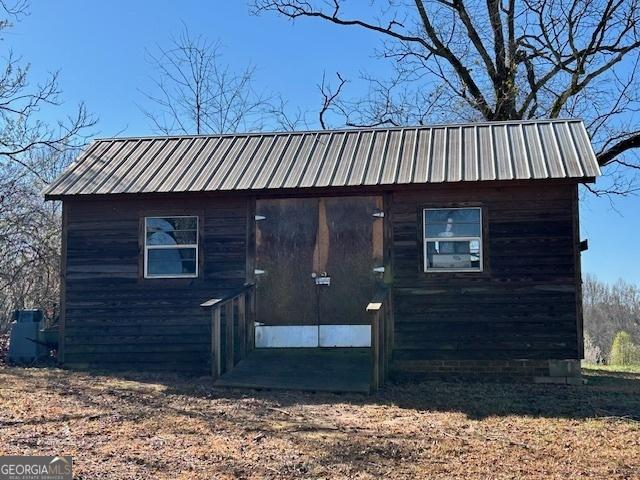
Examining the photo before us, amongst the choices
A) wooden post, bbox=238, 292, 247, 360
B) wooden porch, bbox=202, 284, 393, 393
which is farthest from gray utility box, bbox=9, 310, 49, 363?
wooden post, bbox=238, 292, 247, 360

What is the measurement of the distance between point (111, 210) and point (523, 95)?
14.0 metres

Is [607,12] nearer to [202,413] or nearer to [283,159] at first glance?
[283,159]

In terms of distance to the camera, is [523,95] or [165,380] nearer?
[165,380]

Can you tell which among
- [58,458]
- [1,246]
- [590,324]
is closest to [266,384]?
[58,458]

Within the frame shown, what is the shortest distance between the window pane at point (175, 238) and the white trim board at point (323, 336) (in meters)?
1.97

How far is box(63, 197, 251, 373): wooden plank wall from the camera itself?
1044cm

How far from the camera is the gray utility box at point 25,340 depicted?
11.1 metres

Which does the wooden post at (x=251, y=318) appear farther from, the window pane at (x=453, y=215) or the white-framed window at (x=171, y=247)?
the window pane at (x=453, y=215)

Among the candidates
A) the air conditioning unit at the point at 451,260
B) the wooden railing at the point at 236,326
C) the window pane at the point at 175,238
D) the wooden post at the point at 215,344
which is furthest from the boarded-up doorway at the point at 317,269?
the wooden post at the point at 215,344

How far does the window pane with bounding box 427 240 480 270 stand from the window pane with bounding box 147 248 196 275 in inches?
145

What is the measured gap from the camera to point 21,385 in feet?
28.8

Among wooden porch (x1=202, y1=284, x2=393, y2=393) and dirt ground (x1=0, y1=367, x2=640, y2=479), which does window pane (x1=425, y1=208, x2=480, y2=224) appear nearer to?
wooden porch (x1=202, y1=284, x2=393, y2=393)

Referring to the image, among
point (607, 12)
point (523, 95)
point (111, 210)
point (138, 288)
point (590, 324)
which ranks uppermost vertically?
point (607, 12)

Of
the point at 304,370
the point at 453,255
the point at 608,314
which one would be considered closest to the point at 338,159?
the point at 453,255
